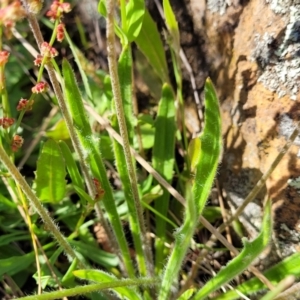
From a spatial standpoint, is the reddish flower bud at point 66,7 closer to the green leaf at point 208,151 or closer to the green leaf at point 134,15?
the green leaf at point 134,15

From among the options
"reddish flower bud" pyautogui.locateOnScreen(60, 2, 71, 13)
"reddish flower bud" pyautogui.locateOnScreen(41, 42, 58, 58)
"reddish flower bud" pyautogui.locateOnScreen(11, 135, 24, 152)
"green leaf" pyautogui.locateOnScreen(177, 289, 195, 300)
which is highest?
"reddish flower bud" pyautogui.locateOnScreen(60, 2, 71, 13)

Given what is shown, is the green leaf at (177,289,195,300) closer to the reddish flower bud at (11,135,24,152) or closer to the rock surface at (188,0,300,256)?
the rock surface at (188,0,300,256)

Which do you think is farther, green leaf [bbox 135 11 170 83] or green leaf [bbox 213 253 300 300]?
green leaf [bbox 135 11 170 83]

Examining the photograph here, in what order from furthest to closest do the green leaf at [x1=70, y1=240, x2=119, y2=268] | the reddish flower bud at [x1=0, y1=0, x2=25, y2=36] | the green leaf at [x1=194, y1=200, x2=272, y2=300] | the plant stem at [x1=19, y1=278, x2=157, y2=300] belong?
1. the green leaf at [x1=70, y1=240, x2=119, y2=268]
2. the green leaf at [x1=194, y1=200, x2=272, y2=300]
3. the plant stem at [x1=19, y1=278, x2=157, y2=300]
4. the reddish flower bud at [x1=0, y1=0, x2=25, y2=36]

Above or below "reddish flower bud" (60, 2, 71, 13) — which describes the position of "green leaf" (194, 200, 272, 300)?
below

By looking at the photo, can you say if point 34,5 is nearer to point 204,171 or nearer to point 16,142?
point 16,142

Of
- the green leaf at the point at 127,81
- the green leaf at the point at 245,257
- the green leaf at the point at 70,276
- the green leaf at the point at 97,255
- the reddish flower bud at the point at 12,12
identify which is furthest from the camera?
the green leaf at the point at 97,255

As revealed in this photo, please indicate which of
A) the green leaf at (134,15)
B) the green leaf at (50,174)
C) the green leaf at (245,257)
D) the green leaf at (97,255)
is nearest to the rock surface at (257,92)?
the green leaf at (245,257)

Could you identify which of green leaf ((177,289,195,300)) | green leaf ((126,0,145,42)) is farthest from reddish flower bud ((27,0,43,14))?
green leaf ((177,289,195,300))
